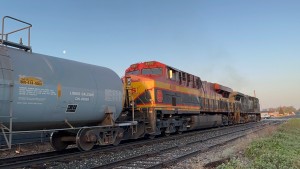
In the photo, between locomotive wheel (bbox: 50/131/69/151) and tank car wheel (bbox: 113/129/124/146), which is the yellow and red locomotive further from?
locomotive wheel (bbox: 50/131/69/151)

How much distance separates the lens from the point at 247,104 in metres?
42.4

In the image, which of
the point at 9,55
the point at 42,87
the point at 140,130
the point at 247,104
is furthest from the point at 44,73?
the point at 247,104

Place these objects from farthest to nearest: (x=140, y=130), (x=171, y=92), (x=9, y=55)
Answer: (x=171, y=92) < (x=140, y=130) < (x=9, y=55)

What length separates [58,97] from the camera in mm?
10039

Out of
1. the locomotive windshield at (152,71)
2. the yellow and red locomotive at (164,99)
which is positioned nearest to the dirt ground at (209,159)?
the yellow and red locomotive at (164,99)

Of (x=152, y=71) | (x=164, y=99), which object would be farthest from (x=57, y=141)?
(x=152, y=71)

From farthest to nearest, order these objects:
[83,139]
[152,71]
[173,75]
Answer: [173,75], [152,71], [83,139]

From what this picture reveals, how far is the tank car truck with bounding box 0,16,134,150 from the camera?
862 centimetres

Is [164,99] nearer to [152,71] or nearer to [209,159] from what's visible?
[152,71]

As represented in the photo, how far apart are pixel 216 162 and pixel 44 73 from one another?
6.00 m

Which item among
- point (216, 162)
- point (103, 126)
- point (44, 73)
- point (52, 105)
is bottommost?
point (216, 162)

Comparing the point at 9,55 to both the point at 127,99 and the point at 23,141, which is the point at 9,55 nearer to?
the point at 23,141

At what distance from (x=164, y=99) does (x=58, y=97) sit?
27.1 feet

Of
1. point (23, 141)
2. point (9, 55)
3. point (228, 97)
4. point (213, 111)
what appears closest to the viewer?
point (9, 55)
